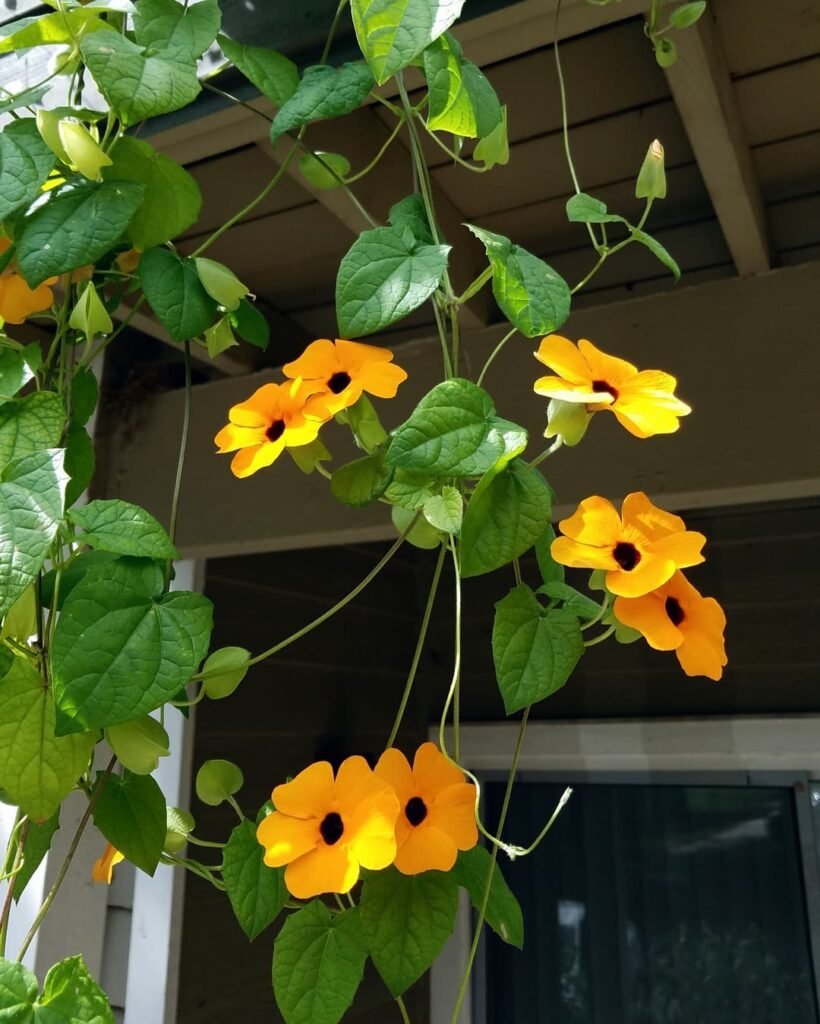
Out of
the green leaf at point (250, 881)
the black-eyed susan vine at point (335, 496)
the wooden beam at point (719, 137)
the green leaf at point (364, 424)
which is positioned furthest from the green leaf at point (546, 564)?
the wooden beam at point (719, 137)

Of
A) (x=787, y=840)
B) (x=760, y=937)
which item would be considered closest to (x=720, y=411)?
(x=787, y=840)

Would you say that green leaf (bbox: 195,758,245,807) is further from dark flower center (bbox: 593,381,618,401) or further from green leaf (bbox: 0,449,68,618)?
dark flower center (bbox: 593,381,618,401)

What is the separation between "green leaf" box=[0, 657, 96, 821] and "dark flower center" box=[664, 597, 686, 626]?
0.29 m

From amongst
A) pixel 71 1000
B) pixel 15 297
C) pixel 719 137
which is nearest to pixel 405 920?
pixel 71 1000

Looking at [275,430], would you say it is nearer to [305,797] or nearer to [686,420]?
[305,797]

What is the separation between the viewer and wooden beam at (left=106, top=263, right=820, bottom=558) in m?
1.03

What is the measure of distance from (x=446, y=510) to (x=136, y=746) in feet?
0.67

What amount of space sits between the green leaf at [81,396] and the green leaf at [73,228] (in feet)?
0.31

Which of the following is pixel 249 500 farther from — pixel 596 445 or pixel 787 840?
pixel 787 840

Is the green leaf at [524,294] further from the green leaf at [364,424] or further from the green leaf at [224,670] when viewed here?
the green leaf at [224,670]

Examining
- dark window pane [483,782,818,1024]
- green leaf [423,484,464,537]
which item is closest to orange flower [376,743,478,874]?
green leaf [423,484,464,537]

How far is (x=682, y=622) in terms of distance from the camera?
38 cm

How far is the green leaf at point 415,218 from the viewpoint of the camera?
441 mm

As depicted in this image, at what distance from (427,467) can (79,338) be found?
1.07 feet
